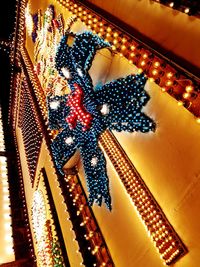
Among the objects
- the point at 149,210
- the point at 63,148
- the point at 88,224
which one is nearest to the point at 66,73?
the point at 63,148

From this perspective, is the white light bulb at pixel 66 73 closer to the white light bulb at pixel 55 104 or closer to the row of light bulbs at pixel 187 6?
the white light bulb at pixel 55 104

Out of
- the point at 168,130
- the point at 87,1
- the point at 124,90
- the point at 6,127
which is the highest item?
the point at 87,1

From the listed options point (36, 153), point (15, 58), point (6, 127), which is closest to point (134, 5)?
point (36, 153)

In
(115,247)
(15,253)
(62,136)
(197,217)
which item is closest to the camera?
(197,217)

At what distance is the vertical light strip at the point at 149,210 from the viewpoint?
328 centimetres

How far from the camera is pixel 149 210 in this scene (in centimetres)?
359

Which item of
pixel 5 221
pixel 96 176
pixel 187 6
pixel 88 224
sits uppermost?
pixel 187 6

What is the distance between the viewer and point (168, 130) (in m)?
3.63

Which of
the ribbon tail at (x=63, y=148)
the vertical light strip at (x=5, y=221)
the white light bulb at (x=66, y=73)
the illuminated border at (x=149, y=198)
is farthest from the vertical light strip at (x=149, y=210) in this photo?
the vertical light strip at (x=5, y=221)

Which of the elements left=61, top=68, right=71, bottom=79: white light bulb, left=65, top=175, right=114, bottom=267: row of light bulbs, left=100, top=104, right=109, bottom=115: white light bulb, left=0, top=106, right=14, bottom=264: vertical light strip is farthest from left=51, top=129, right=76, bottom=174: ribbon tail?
left=0, top=106, right=14, bottom=264: vertical light strip

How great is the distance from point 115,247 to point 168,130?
1795 mm

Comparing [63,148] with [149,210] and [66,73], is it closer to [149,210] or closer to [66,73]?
[66,73]

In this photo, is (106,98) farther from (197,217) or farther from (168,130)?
(197,217)

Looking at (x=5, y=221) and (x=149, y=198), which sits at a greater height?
(x=149, y=198)
